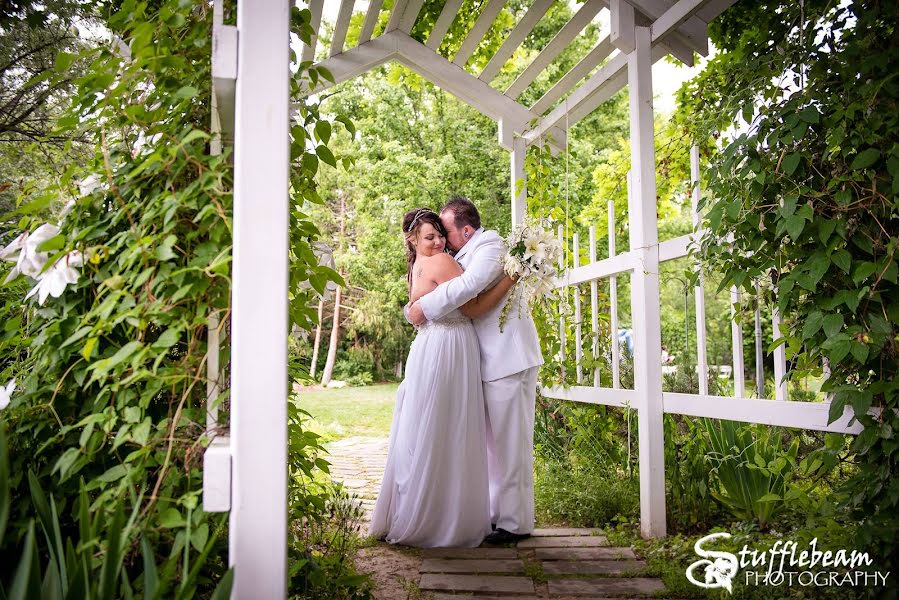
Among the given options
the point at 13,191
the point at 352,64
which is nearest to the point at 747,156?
the point at 352,64

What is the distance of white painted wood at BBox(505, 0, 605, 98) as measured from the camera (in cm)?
373

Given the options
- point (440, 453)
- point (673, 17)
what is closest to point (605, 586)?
point (440, 453)

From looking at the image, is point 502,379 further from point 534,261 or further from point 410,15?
point 410,15

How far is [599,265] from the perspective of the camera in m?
3.87

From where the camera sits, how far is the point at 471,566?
2986 millimetres

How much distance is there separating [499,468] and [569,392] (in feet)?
2.99

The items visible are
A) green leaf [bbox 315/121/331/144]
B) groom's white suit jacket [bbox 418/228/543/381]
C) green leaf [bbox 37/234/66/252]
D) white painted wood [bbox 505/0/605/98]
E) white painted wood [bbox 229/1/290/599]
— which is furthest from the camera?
white painted wood [bbox 505/0/605/98]

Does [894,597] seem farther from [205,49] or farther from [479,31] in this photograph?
[479,31]

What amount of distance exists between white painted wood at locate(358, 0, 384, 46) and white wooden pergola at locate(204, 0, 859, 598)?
1 centimetres

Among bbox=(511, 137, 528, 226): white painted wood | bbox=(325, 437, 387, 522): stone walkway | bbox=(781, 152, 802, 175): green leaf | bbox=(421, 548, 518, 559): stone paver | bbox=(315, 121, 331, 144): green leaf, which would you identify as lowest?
bbox=(421, 548, 518, 559): stone paver

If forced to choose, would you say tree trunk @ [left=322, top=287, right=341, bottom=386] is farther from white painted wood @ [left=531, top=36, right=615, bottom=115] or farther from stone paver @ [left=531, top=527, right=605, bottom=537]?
stone paver @ [left=531, top=527, right=605, bottom=537]

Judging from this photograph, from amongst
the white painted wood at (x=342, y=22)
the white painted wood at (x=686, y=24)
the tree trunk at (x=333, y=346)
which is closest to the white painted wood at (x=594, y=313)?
the white painted wood at (x=686, y=24)

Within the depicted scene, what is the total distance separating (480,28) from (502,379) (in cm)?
220

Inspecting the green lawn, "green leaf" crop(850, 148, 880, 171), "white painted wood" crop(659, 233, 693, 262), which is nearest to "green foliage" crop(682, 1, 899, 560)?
"green leaf" crop(850, 148, 880, 171)
